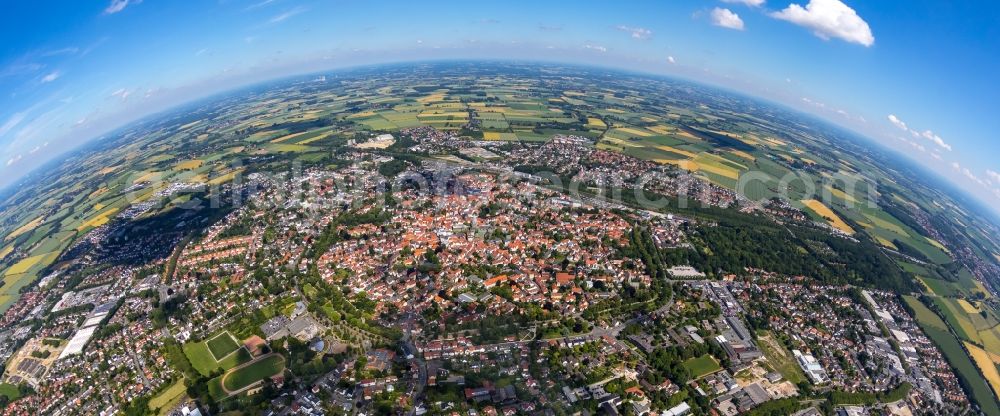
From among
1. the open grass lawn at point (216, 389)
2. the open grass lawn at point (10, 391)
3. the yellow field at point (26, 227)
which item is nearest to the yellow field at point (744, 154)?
the open grass lawn at point (216, 389)

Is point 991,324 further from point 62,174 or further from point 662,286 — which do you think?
point 62,174

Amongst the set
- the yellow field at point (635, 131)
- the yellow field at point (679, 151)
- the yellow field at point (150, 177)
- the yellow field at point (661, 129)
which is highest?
the yellow field at point (661, 129)

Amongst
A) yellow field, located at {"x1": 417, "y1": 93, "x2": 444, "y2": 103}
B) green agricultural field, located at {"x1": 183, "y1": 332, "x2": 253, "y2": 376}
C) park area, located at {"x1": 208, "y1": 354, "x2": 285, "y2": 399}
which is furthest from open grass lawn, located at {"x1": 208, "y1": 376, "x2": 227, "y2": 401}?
yellow field, located at {"x1": 417, "y1": 93, "x2": 444, "y2": 103}

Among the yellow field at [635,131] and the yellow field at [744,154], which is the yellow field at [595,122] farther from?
the yellow field at [744,154]

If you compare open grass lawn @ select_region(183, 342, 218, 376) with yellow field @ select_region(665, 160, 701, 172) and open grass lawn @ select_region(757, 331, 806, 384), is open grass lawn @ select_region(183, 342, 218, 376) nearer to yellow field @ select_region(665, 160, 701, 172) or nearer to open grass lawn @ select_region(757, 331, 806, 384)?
open grass lawn @ select_region(757, 331, 806, 384)

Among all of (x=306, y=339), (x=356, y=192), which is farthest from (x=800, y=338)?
(x=356, y=192)

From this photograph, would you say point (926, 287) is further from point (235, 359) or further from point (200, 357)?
point (200, 357)

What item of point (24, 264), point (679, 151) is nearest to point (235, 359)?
point (24, 264)
